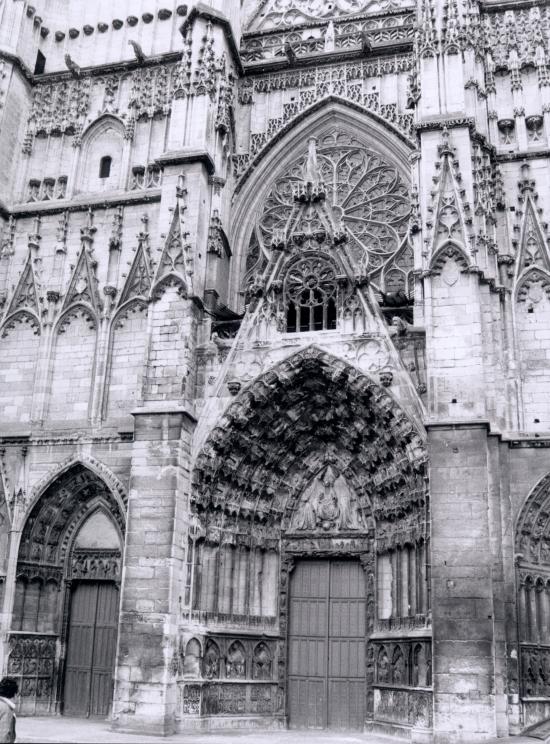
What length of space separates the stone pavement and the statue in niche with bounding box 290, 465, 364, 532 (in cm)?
337

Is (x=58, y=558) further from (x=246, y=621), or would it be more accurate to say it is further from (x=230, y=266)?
(x=230, y=266)

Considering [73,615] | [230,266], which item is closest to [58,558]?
[73,615]

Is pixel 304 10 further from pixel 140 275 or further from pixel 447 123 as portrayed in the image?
pixel 140 275

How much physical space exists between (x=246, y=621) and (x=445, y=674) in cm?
385

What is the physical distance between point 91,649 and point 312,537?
4450 millimetres

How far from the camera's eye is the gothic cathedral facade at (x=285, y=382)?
12867mm

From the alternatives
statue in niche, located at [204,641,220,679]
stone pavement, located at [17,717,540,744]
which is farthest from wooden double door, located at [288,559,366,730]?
statue in niche, located at [204,641,220,679]

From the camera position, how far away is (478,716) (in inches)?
448

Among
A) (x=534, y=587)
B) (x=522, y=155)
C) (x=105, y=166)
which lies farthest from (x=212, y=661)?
(x=105, y=166)

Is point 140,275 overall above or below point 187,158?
below

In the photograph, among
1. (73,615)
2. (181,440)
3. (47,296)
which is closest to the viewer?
(181,440)

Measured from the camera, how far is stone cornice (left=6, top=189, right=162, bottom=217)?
17.5 meters

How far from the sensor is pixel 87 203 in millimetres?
17734

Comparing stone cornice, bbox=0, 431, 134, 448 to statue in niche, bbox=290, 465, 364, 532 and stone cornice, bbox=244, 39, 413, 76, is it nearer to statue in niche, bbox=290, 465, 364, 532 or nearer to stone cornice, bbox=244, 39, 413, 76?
statue in niche, bbox=290, 465, 364, 532
